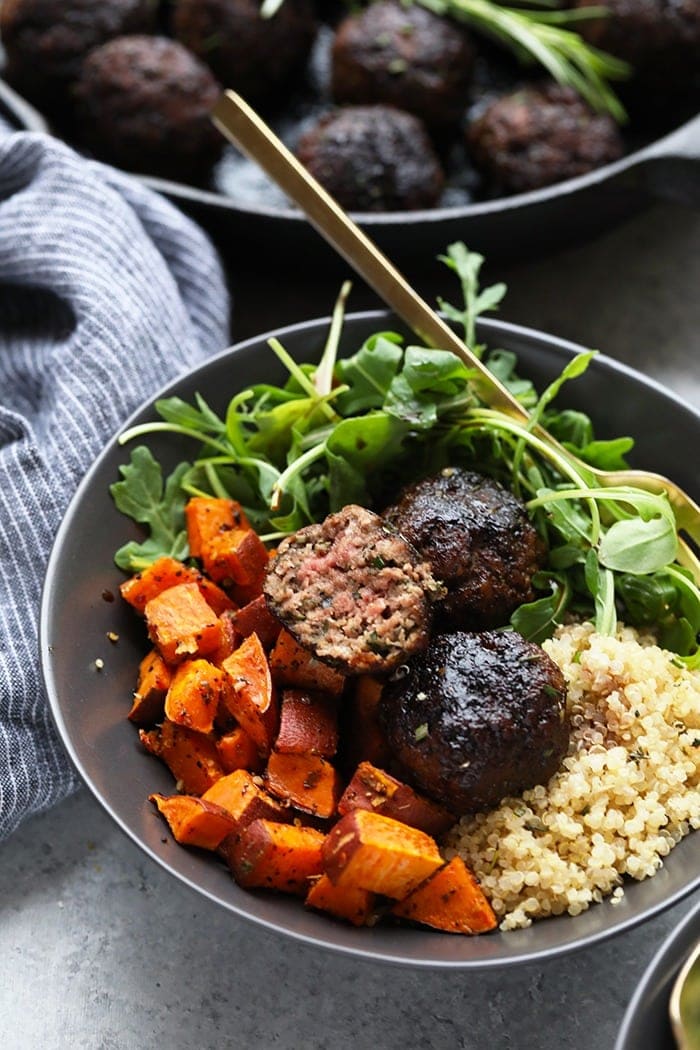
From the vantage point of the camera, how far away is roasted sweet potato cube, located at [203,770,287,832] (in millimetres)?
1957

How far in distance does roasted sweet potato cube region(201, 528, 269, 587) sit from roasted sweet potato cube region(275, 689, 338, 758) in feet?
0.91

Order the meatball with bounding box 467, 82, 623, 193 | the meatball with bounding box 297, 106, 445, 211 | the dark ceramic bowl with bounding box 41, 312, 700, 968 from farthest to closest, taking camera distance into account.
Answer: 1. the meatball with bounding box 467, 82, 623, 193
2. the meatball with bounding box 297, 106, 445, 211
3. the dark ceramic bowl with bounding box 41, 312, 700, 968

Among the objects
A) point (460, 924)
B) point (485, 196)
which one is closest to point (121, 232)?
point (485, 196)

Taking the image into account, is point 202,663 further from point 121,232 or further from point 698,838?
point 121,232

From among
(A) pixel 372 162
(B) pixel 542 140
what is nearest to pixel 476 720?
(A) pixel 372 162

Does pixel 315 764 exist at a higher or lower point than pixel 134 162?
lower

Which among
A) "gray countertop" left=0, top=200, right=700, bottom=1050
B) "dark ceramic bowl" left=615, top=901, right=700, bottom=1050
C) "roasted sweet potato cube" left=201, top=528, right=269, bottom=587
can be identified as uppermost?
"roasted sweet potato cube" left=201, top=528, right=269, bottom=587

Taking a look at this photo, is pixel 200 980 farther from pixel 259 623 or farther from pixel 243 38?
pixel 243 38

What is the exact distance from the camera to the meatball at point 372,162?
300cm

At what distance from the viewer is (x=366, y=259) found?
2494 mm

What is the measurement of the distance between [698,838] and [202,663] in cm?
88

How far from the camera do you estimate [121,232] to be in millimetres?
2758

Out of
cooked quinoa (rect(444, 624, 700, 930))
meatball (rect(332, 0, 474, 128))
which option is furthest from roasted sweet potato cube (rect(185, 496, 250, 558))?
meatball (rect(332, 0, 474, 128))

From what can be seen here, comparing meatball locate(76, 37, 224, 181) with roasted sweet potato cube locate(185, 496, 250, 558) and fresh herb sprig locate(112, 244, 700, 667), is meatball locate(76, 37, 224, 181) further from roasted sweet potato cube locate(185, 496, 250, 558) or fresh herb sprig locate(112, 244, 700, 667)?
roasted sweet potato cube locate(185, 496, 250, 558)
